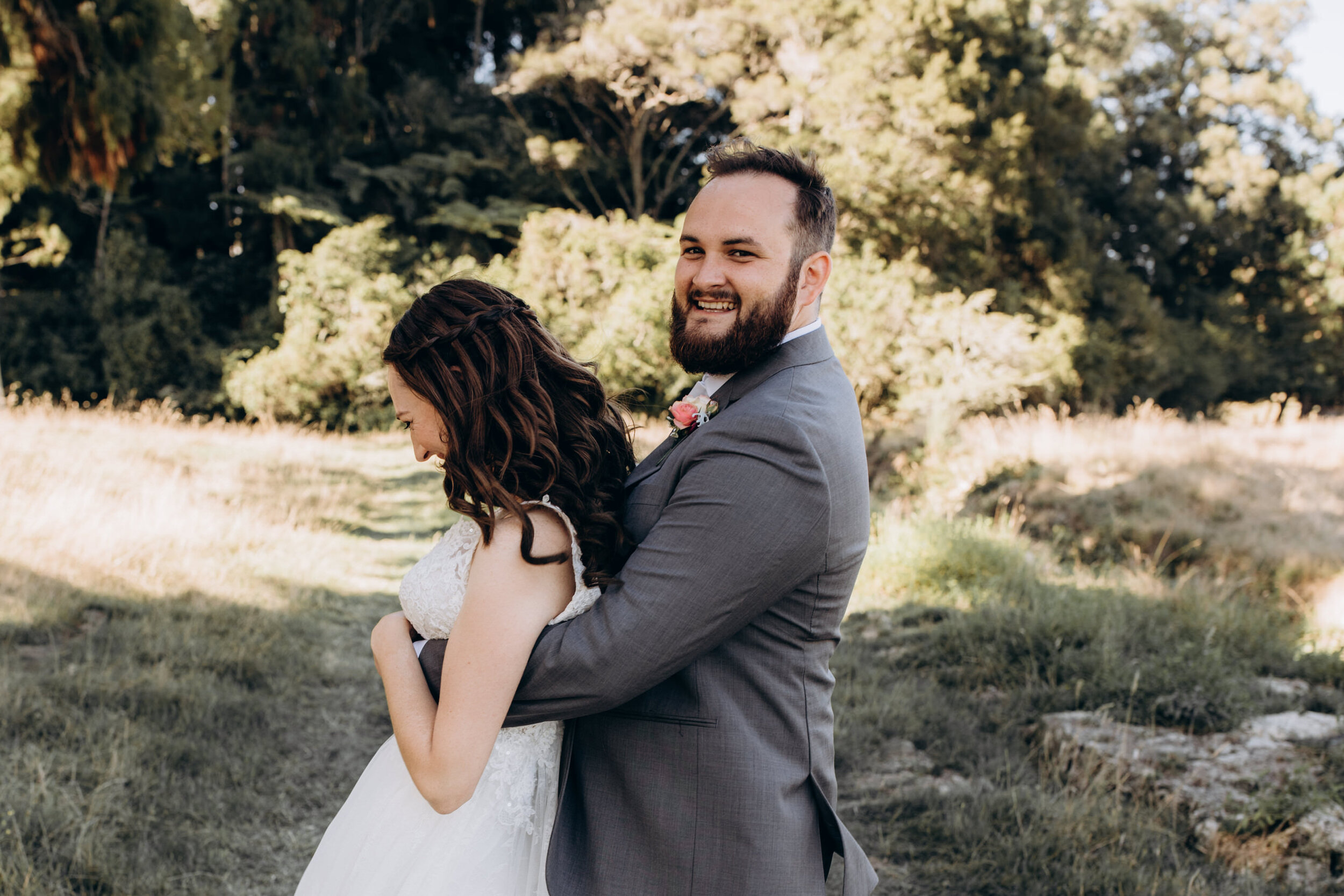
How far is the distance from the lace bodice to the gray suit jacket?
13cm

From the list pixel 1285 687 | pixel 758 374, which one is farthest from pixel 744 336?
pixel 1285 687

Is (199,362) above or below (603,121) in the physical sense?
below

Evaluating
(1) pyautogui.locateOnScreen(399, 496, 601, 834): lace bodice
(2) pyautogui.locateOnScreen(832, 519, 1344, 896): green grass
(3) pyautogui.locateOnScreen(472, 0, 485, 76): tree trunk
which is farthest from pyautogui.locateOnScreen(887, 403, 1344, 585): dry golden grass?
(3) pyautogui.locateOnScreen(472, 0, 485, 76): tree trunk

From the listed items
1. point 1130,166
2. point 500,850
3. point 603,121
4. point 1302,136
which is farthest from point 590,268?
point 1302,136

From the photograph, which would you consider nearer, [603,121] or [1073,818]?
[1073,818]

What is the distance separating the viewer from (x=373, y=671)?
5.62 meters

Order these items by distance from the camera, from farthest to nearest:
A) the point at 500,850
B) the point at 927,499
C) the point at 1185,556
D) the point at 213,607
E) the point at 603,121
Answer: the point at 603,121, the point at 927,499, the point at 1185,556, the point at 213,607, the point at 500,850

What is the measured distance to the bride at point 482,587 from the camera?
151cm

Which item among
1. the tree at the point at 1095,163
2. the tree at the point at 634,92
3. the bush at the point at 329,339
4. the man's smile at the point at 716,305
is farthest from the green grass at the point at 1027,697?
the tree at the point at 634,92

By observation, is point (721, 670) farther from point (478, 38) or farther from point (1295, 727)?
point (478, 38)

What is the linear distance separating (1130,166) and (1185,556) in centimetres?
2004

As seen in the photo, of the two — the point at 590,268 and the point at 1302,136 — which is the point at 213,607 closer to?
the point at 590,268

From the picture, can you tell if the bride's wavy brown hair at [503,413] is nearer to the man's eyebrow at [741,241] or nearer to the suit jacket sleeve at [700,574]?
the suit jacket sleeve at [700,574]

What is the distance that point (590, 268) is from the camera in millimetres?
19062
